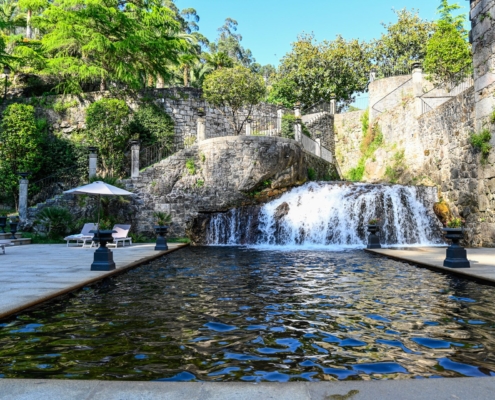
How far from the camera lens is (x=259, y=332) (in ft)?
13.0

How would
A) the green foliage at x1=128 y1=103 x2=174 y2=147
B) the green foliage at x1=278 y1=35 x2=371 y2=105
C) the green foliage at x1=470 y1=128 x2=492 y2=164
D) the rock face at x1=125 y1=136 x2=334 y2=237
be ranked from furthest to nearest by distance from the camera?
the green foliage at x1=278 y1=35 x2=371 y2=105, the green foliage at x1=128 y1=103 x2=174 y2=147, the rock face at x1=125 y1=136 x2=334 y2=237, the green foliage at x1=470 y1=128 x2=492 y2=164

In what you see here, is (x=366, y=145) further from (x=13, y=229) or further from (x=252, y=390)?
(x=252, y=390)

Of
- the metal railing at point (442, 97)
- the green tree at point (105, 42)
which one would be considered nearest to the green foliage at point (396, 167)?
the metal railing at point (442, 97)

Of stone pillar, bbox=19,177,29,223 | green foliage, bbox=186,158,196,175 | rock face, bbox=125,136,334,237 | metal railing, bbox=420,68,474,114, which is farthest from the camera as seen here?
metal railing, bbox=420,68,474,114

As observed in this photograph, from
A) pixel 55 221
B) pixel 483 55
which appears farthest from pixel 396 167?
pixel 55 221

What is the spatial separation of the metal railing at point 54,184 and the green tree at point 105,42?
17.5 feet

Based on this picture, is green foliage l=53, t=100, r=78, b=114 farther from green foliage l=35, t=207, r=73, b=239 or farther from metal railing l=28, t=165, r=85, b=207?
green foliage l=35, t=207, r=73, b=239

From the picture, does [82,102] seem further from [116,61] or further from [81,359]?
[81,359]

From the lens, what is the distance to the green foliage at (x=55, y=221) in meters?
16.9

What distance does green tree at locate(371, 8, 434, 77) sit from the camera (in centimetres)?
3375

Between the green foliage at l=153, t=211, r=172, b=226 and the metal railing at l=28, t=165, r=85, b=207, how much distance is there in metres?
6.38

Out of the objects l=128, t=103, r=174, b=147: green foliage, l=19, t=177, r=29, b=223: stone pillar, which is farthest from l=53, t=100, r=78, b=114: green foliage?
l=19, t=177, r=29, b=223: stone pillar

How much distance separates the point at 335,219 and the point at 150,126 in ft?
42.4

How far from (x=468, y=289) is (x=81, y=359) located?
18.5 ft
